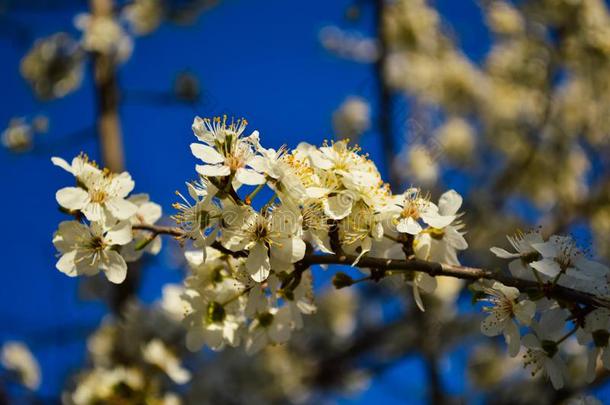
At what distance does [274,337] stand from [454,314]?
3633 mm

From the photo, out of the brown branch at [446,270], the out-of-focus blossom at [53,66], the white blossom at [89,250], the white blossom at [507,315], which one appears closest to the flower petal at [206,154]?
the brown branch at [446,270]

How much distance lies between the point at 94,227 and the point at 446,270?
865 mm

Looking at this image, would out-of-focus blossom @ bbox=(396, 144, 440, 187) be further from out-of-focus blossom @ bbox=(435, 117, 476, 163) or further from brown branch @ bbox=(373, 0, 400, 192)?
brown branch @ bbox=(373, 0, 400, 192)

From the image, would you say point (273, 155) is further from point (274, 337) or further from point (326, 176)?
point (274, 337)

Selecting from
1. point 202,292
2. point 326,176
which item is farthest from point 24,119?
point 326,176

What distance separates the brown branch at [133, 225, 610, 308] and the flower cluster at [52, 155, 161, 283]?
147 mm

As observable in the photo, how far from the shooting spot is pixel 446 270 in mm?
1461

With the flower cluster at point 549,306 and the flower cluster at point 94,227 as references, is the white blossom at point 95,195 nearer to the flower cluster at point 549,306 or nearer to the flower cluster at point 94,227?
the flower cluster at point 94,227

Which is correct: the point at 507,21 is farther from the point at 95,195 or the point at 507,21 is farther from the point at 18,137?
the point at 95,195

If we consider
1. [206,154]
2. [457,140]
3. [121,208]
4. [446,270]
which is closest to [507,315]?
[446,270]

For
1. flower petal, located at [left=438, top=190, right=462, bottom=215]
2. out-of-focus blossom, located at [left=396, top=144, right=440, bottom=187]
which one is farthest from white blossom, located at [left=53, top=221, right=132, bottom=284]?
out-of-focus blossom, located at [left=396, top=144, right=440, bottom=187]

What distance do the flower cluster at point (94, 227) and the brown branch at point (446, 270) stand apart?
147 mm

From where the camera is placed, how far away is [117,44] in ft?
14.6

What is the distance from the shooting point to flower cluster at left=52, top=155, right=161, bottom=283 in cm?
154
